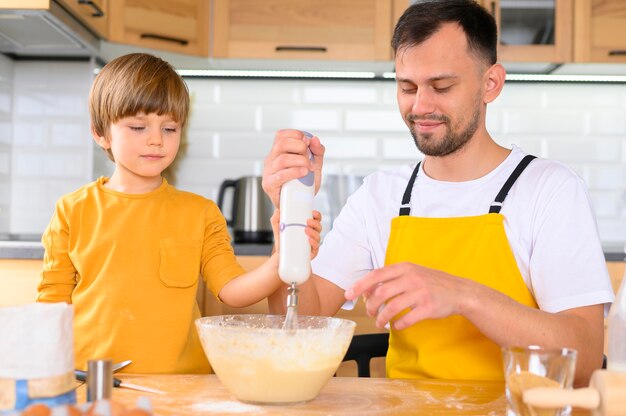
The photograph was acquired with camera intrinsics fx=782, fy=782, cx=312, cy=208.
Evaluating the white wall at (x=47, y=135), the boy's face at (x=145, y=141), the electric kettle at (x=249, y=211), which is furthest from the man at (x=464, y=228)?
the white wall at (x=47, y=135)

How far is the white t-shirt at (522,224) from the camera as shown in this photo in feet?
4.52

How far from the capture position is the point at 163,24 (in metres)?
3.01

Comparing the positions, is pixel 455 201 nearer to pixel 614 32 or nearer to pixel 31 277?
pixel 31 277

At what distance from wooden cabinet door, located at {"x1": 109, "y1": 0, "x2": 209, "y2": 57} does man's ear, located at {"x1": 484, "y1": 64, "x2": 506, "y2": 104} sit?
1.66 meters

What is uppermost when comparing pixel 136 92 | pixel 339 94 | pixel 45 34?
pixel 45 34

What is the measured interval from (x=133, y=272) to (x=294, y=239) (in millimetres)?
625

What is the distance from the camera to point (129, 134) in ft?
5.10

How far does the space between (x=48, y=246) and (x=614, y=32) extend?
2.41 meters


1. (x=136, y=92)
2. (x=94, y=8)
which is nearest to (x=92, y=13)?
(x=94, y=8)

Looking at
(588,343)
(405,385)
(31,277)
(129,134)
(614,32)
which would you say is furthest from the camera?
(614,32)

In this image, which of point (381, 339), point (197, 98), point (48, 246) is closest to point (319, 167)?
point (381, 339)

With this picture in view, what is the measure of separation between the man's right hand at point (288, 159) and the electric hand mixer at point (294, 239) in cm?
2

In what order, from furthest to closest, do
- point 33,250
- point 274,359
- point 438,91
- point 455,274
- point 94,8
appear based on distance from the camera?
point 94,8 < point 33,250 < point 438,91 < point 455,274 < point 274,359

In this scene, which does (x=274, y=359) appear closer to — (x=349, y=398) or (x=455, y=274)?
(x=349, y=398)
